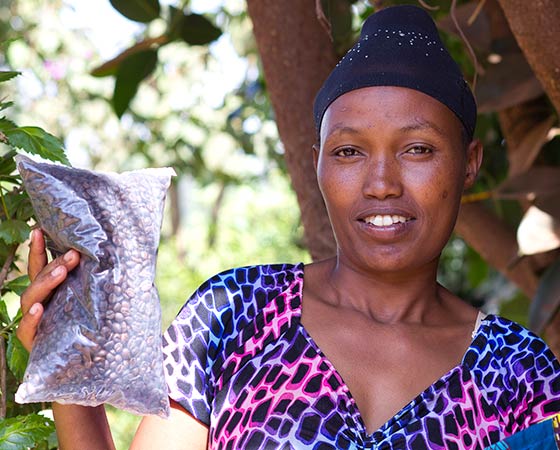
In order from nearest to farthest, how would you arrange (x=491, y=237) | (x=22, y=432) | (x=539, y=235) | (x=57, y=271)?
(x=57, y=271), (x=22, y=432), (x=539, y=235), (x=491, y=237)

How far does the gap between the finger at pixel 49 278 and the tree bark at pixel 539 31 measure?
1.32 meters

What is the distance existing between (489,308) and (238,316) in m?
4.55

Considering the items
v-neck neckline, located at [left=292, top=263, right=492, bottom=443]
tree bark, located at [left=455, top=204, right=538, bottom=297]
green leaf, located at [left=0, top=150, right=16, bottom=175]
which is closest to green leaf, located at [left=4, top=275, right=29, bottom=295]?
green leaf, located at [left=0, top=150, right=16, bottom=175]

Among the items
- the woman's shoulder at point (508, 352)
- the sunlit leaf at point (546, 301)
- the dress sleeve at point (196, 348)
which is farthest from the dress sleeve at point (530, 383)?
the sunlit leaf at point (546, 301)

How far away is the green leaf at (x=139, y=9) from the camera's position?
3199mm

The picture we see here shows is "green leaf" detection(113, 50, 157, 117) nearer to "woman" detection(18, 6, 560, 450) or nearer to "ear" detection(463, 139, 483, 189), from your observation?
"woman" detection(18, 6, 560, 450)

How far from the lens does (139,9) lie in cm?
322

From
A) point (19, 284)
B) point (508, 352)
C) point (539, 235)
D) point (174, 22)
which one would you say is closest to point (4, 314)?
point (19, 284)

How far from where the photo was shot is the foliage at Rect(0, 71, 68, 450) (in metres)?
1.62

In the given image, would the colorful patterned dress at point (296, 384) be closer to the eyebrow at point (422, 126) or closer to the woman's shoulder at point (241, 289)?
the woman's shoulder at point (241, 289)

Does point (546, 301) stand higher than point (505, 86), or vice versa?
point (505, 86)

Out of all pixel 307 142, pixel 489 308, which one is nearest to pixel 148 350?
pixel 307 142

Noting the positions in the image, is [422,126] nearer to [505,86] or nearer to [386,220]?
[386,220]

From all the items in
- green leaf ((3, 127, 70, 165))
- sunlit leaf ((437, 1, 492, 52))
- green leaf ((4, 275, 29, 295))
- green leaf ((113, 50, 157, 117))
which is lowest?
green leaf ((4, 275, 29, 295))
